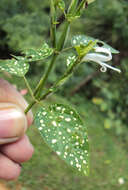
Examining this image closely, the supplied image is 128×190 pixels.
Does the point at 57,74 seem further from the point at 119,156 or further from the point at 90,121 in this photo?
the point at 119,156

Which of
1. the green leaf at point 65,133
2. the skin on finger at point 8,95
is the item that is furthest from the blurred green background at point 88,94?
the green leaf at point 65,133

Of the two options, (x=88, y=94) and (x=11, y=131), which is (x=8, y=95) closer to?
(x=11, y=131)

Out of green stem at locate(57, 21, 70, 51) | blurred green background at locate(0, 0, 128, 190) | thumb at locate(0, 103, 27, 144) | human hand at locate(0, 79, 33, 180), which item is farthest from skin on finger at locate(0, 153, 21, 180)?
blurred green background at locate(0, 0, 128, 190)

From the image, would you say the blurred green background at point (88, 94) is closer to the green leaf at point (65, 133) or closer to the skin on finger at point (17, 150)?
the skin on finger at point (17, 150)

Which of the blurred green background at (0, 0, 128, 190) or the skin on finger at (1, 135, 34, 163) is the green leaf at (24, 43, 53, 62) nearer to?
the skin on finger at (1, 135, 34, 163)

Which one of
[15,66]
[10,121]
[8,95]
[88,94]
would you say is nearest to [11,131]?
[10,121]

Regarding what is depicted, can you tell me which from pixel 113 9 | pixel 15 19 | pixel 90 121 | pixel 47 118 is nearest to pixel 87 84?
pixel 90 121
